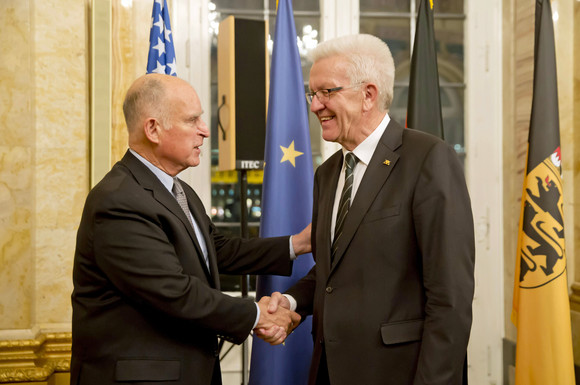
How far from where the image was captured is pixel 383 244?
162cm

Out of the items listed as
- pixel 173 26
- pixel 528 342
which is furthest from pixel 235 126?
pixel 528 342

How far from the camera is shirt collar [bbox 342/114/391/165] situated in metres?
1.80

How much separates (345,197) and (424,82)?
1672mm

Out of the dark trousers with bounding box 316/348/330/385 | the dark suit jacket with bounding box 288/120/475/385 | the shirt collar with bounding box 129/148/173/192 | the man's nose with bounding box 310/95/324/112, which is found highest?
the man's nose with bounding box 310/95/324/112

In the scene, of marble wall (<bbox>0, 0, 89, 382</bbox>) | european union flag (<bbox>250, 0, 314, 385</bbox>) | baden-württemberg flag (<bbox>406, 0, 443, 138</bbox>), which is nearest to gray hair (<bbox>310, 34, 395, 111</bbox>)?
european union flag (<bbox>250, 0, 314, 385</bbox>)

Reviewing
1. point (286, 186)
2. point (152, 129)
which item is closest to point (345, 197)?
point (152, 129)

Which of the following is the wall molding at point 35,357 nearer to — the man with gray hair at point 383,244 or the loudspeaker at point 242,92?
the loudspeaker at point 242,92

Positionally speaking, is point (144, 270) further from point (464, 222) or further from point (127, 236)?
point (464, 222)

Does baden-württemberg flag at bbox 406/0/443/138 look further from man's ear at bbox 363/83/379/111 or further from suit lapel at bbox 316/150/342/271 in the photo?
man's ear at bbox 363/83/379/111

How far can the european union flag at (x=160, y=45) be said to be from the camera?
121 inches

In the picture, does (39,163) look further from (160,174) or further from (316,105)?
(316,105)

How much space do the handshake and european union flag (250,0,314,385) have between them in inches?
23.3

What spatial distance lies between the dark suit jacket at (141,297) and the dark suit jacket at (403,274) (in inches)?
14.4

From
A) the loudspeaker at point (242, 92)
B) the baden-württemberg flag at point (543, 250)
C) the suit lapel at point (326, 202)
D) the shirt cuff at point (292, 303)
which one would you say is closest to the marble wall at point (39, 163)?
the loudspeaker at point (242, 92)
